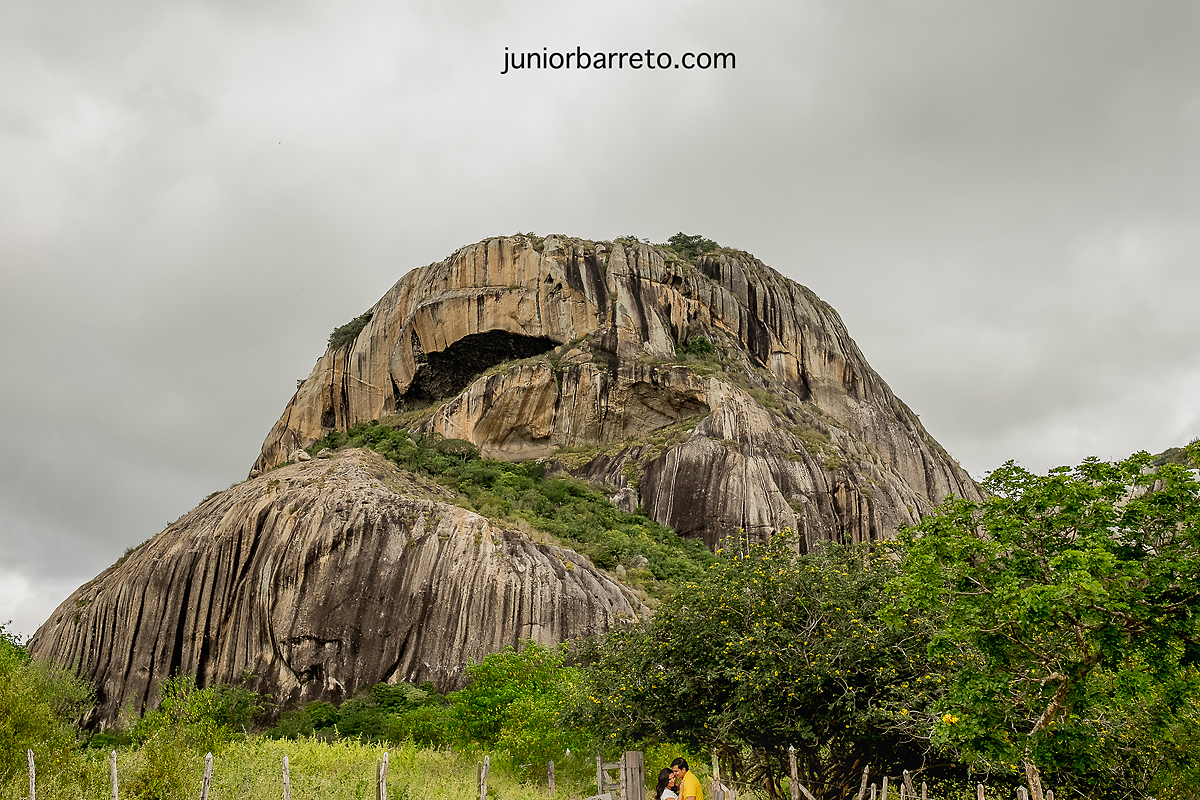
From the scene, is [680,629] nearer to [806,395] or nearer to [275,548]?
[275,548]

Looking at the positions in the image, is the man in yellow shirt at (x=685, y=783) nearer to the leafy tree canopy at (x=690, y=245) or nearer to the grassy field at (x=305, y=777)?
the grassy field at (x=305, y=777)

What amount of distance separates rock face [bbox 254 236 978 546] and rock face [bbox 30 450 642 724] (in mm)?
20112

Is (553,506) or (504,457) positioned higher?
(504,457)

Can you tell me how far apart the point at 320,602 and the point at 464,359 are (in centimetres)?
3914

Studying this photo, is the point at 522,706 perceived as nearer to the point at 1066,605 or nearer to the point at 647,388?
the point at 1066,605

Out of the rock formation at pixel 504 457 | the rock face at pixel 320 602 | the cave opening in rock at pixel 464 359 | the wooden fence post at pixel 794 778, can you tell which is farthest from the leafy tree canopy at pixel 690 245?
the wooden fence post at pixel 794 778

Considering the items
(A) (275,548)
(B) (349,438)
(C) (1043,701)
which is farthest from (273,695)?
(B) (349,438)

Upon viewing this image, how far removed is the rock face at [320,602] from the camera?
94.2 ft

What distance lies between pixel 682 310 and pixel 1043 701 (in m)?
63.1

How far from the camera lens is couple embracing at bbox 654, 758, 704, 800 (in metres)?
8.32

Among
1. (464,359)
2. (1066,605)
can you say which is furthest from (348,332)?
(1066,605)

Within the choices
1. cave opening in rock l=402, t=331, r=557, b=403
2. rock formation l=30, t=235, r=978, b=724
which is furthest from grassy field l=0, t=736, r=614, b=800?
cave opening in rock l=402, t=331, r=557, b=403

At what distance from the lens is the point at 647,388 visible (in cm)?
5984

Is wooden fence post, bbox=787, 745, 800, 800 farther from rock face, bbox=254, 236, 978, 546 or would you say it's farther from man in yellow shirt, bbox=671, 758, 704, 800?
rock face, bbox=254, 236, 978, 546
